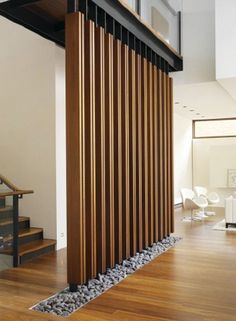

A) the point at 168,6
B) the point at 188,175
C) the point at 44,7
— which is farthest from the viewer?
the point at 188,175

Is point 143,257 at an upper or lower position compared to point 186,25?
lower

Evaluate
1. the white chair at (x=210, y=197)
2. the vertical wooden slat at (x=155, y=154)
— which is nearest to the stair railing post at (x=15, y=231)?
the vertical wooden slat at (x=155, y=154)

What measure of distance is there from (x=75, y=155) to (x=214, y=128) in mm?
10381

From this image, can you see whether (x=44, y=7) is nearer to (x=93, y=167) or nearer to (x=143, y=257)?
(x=93, y=167)

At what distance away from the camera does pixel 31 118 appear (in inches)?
253

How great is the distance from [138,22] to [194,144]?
8837 mm

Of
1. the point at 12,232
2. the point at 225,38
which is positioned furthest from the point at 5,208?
the point at 225,38

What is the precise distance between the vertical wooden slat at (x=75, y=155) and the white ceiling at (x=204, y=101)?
13.6 feet

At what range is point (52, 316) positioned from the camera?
11.2 feet

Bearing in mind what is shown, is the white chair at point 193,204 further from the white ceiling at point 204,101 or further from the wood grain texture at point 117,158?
the wood grain texture at point 117,158

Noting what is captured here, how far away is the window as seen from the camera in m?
13.2

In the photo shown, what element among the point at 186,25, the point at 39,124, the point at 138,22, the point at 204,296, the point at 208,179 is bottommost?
the point at 204,296

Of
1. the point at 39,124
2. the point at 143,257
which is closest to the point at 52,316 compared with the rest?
the point at 143,257

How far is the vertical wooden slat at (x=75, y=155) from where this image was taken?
13.3 feet
